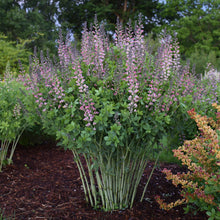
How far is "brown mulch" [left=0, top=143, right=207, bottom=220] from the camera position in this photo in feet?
10.5

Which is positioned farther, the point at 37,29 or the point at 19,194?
the point at 37,29

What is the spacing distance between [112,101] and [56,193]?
1913mm

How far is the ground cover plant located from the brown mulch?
260 millimetres

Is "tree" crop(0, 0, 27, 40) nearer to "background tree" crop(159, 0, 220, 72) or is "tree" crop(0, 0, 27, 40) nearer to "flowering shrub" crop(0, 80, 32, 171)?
"background tree" crop(159, 0, 220, 72)

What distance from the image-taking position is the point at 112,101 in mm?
2725

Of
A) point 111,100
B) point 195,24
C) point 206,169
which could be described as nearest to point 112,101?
point 111,100

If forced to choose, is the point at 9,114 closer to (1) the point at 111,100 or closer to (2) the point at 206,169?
(1) the point at 111,100

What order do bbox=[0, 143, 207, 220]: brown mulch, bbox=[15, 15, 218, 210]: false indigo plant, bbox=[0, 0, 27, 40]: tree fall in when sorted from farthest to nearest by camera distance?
bbox=[0, 0, 27, 40]: tree → bbox=[0, 143, 207, 220]: brown mulch → bbox=[15, 15, 218, 210]: false indigo plant

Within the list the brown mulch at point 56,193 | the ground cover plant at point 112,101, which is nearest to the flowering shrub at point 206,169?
the ground cover plant at point 112,101

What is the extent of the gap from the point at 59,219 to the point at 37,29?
23.0 meters

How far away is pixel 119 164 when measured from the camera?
3115 millimetres

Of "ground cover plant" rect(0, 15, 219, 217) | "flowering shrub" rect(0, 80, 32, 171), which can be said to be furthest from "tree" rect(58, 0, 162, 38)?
"ground cover plant" rect(0, 15, 219, 217)

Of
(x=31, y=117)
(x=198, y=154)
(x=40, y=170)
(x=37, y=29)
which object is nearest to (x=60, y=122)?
(x=31, y=117)

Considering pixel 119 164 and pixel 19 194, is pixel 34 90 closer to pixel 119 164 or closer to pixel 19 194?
pixel 119 164
